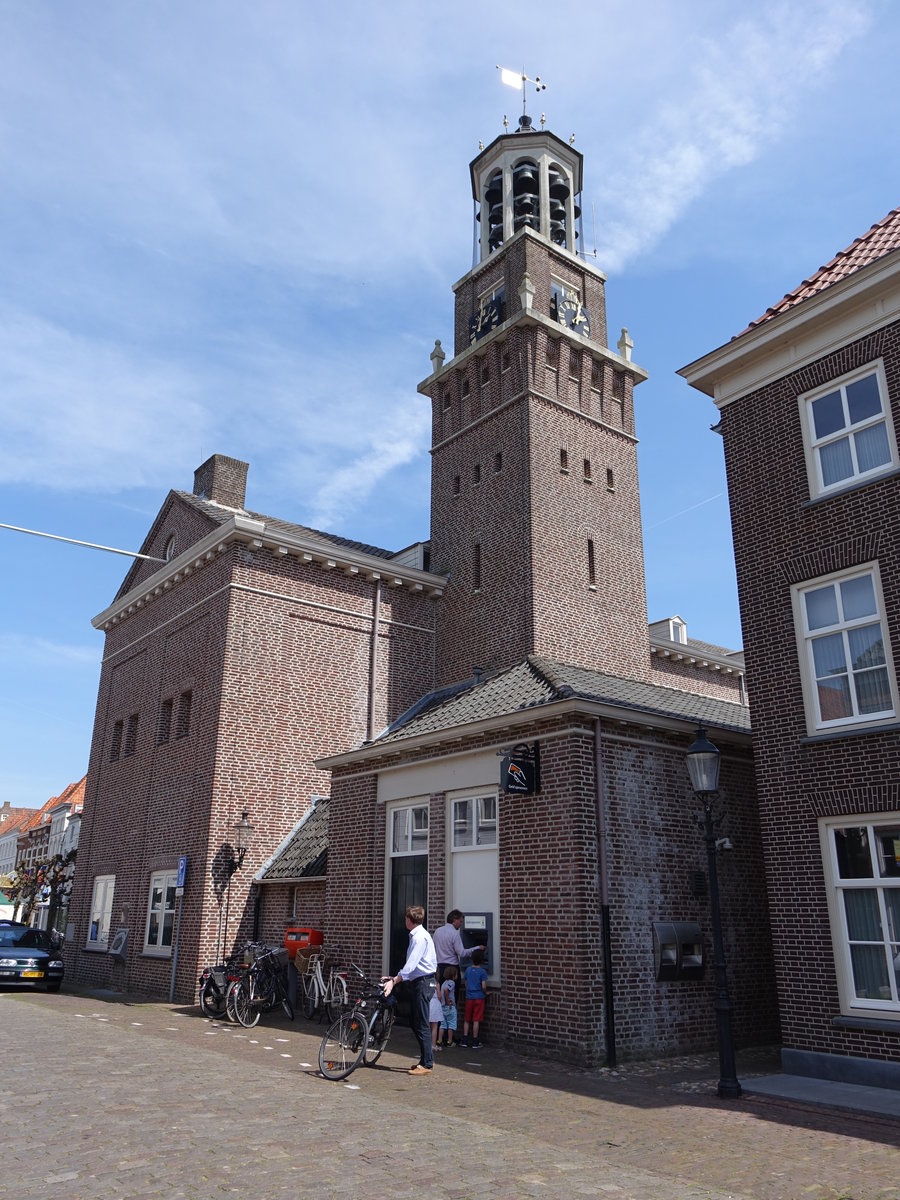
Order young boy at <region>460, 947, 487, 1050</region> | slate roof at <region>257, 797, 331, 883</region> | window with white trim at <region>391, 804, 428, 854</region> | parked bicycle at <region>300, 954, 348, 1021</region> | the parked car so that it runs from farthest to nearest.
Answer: the parked car, slate roof at <region>257, 797, 331, 883</region>, window with white trim at <region>391, 804, 428, 854</region>, parked bicycle at <region>300, 954, 348, 1021</region>, young boy at <region>460, 947, 487, 1050</region>

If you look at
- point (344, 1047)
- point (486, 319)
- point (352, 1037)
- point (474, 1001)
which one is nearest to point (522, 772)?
point (474, 1001)

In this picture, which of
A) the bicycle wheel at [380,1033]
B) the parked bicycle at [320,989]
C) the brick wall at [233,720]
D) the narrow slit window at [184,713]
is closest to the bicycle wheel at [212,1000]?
the parked bicycle at [320,989]

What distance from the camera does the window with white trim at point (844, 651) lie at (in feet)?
37.8

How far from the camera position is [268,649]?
69.4 ft

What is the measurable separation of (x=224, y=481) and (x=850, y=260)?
1814cm

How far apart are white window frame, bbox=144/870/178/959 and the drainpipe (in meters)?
5.55

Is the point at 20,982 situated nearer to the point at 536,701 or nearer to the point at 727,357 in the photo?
the point at 536,701

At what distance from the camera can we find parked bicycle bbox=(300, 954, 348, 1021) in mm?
15547

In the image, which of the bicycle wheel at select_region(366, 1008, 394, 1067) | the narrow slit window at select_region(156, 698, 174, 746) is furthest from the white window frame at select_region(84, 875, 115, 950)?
the bicycle wheel at select_region(366, 1008, 394, 1067)

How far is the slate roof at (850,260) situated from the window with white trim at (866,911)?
7.37m

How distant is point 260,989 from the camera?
16.0m

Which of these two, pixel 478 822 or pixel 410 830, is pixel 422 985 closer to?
pixel 478 822

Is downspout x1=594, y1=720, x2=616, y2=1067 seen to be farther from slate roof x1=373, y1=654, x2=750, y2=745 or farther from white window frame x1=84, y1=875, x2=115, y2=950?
white window frame x1=84, y1=875, x2=115, y2=950

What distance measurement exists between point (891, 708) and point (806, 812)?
1.73 m
